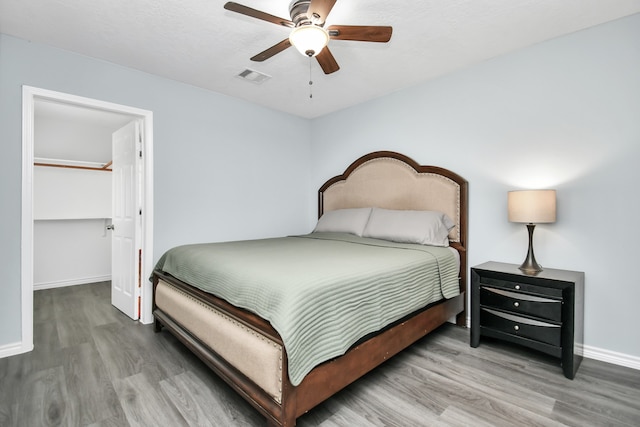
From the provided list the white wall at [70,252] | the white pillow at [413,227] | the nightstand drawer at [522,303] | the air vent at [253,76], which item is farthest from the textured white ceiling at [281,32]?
the white wall at [70,252]

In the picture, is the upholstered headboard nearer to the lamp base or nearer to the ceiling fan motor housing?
the lamp base

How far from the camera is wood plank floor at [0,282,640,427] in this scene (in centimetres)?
162

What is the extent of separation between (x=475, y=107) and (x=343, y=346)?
99.7 inches

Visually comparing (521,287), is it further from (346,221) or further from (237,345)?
(237,345)

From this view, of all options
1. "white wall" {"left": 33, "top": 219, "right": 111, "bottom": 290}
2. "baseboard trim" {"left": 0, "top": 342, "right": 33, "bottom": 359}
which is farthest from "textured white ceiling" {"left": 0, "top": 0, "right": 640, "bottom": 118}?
"white wall" {"left": 33, "top": 219, "right": 111, "bottom": 290}

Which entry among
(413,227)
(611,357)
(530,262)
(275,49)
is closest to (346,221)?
(413,227)

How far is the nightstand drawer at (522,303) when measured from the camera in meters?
2.08

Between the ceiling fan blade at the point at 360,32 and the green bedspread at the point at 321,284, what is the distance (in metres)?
1.42

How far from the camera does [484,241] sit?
9.34ft

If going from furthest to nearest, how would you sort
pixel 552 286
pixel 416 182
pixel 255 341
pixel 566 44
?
pixel 416 182 < pixel 566 44 < pixel 552 286 < pixel 255 341

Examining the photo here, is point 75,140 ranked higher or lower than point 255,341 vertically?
higher

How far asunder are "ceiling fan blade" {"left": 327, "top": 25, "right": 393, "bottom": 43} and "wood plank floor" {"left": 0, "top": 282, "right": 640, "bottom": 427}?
2.16 meters

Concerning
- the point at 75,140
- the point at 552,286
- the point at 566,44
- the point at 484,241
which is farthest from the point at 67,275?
the point at 566,44

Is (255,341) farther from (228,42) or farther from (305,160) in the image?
(305,160)
